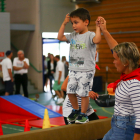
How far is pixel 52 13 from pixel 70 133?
1104 centimetres

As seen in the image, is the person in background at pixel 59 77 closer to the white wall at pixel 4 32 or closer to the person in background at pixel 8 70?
the person in background at pixel 8 70

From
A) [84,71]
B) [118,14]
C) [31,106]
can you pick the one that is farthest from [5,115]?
[118,14]

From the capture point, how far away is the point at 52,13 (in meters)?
13.1

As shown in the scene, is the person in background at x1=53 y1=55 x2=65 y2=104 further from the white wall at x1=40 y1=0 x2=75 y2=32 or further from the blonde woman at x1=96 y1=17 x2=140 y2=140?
the blonde woman at x1=96 y1=17 x2=140 y2=140

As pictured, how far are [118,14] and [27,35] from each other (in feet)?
15.5

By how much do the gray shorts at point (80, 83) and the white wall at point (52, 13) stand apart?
33.8 feet

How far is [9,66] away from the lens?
8094 millimetres

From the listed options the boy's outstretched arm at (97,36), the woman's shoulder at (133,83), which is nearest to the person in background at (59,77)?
the boy's outstretched arm at (97,36)

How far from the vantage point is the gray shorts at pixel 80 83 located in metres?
2.72

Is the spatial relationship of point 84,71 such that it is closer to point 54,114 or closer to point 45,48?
point 54,114

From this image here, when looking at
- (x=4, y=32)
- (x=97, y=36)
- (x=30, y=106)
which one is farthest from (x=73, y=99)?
(x=4, y=32)

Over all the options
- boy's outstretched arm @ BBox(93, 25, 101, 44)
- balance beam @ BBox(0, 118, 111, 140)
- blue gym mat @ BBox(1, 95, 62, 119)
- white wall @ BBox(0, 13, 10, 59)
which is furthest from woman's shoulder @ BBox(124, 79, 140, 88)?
white wall @ BBox(0, 13, 10, 59)

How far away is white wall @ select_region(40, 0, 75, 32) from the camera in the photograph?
1279cm

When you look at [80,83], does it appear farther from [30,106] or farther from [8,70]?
[8,70]
